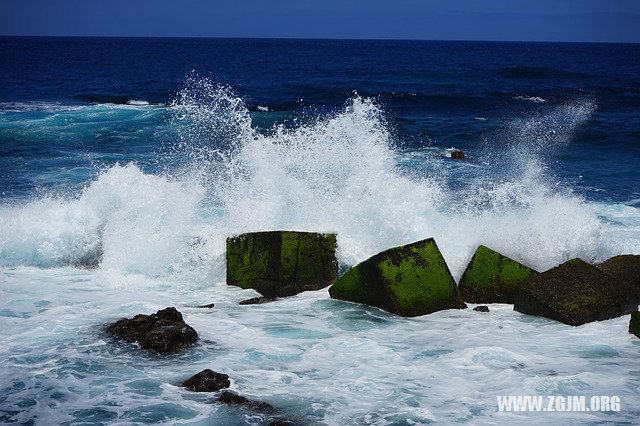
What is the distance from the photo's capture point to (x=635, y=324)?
602cm

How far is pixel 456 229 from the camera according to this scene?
9.50m

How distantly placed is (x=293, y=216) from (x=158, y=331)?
12.5 feet

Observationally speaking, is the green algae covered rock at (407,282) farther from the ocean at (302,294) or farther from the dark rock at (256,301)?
the dark rock at (256,301)

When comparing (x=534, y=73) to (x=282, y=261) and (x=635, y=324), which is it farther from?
(x=635, y=324)

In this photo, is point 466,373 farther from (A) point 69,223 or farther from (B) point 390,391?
(A) point 69,223

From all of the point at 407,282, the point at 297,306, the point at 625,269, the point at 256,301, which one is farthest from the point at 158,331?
the point at 625,269

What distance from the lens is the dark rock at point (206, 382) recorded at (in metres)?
5.03

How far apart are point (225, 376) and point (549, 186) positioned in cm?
1144

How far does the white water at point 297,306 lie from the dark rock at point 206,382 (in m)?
0.10

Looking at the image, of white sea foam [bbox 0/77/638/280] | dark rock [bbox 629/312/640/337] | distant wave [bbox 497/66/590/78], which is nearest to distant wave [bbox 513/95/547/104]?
distant wave [bbox 497/66/590/78]

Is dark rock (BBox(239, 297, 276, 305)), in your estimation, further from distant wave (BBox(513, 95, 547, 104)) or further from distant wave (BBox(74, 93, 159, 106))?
distant wave (BBox(513, 95, 547, 104))

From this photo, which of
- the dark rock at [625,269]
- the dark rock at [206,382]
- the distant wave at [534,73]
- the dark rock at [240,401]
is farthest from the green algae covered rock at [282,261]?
the distant wave at [534,73]

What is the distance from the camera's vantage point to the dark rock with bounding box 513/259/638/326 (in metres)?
6.47

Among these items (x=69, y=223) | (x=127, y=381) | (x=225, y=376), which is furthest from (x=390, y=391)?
(x=69, y=223)
